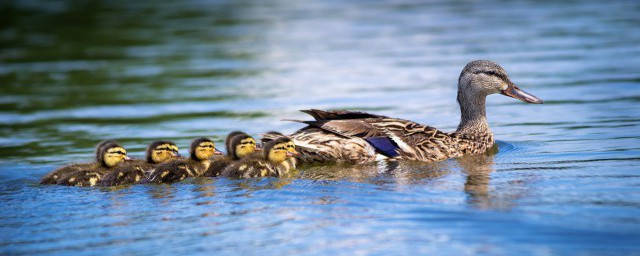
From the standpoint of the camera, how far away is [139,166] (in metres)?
8.56

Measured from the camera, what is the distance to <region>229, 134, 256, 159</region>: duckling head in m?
8.84

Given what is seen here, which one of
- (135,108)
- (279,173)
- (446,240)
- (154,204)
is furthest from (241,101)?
(446,240)

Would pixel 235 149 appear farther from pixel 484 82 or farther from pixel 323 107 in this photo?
pixel 323 107

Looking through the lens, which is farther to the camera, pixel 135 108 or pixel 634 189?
pixel 135 108

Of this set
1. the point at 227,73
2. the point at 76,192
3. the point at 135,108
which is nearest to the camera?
the point at 76,192

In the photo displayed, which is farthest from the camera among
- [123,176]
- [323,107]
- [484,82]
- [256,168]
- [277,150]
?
[323,107]

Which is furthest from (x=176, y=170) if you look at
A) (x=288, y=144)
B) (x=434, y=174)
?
(x=434, y=174)

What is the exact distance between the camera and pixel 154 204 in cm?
764

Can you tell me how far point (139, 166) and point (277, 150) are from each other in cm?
108

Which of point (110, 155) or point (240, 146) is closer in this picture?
point (110, 155)

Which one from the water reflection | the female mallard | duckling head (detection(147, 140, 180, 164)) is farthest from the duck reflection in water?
duckling head (detection(147, 140, 180, 164))

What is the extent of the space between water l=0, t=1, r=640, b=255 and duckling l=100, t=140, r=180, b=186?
0.19 m

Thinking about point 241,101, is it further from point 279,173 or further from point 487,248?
point 487,248

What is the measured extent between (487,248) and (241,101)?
26.5 ft
